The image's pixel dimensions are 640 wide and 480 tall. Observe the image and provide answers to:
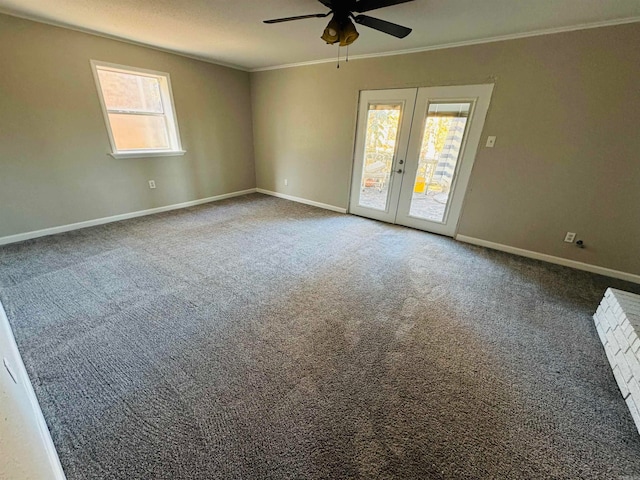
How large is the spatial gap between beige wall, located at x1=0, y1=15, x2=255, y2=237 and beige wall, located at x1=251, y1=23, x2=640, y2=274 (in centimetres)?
259

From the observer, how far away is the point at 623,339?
64.5 inches

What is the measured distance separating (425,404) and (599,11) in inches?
129

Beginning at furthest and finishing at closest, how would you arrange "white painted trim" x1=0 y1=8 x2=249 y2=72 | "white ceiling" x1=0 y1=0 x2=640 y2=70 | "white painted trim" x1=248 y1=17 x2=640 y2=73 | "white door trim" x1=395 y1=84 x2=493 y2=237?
"white door trim" x1=395 y1=84 x2=493 y2=237, "white painted trim" x1=0 y1=8 x2=249 y2=72, "white painted trim" x1=248 y1=17 x2=640 y2=73, "white ceiling" x1=0 y1=0 x2=640 y2=70

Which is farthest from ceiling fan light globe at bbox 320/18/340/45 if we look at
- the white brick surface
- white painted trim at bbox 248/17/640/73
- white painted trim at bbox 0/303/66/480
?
the white brick surface

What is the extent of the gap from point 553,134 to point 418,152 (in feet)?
4.54

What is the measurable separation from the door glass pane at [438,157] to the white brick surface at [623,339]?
196 centimetres

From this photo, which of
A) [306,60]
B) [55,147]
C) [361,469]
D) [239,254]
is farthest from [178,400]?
[306,60]

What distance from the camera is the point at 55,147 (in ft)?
10.2

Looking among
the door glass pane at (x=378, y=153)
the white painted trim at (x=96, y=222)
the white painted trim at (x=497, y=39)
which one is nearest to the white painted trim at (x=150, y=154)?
the white painted trim at (x=96, y=222)

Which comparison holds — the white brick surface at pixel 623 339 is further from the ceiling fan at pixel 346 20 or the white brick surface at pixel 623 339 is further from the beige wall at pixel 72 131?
the beige wall at pixel 72 131

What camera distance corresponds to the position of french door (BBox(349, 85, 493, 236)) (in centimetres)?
317

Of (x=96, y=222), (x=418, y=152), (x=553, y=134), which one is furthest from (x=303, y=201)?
(x=553, y=134)

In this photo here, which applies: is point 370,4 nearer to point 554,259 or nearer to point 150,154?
point 554,259

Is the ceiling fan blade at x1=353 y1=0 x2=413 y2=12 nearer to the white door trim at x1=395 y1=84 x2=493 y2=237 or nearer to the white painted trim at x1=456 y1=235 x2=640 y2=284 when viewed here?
the white door trim at x1=395 y1=84 x2=493 y2=237
